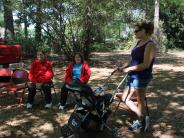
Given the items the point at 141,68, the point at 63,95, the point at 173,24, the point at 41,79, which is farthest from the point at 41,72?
the point at 173,24

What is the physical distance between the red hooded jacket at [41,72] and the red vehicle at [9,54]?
13.5 feet

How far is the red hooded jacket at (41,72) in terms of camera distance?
8.56m

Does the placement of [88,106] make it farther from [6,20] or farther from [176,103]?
[6,20]

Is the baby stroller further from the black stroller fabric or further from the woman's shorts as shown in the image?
the woman's shorts

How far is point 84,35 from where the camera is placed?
15.5 meters

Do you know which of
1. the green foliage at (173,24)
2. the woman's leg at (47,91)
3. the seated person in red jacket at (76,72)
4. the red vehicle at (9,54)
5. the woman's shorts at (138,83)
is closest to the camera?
the woman's shorts at (138,83)

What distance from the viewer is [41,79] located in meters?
8.57

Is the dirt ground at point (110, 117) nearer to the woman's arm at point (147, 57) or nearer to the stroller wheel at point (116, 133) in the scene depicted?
the stroller wheel at point (116, 133)

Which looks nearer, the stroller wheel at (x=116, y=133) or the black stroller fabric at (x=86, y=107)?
the black stroller fabric at (x=86, y=107)

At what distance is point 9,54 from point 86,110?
695 cm

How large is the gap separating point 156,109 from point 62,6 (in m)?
7.39

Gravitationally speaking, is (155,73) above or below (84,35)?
below

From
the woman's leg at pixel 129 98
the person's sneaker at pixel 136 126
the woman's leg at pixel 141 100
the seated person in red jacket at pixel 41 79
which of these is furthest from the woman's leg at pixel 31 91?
the woman's leg at pixel 141 100

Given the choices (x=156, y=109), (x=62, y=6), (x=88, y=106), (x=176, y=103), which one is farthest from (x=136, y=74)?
(x=62, y=6)
